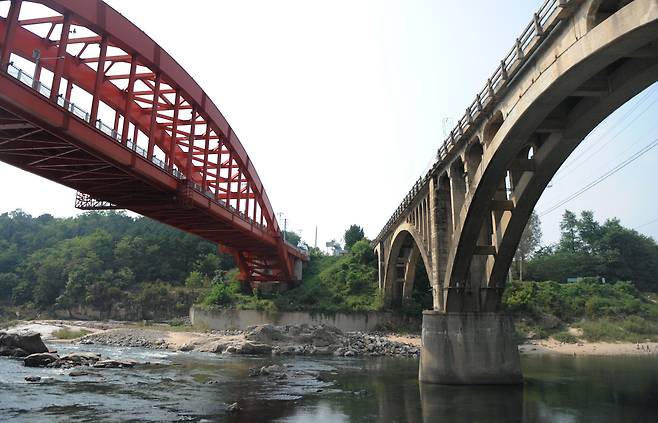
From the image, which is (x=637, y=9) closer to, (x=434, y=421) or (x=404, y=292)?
(x=434, y=421)

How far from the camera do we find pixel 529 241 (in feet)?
277

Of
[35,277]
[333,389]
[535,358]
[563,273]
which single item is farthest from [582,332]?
[35,277]

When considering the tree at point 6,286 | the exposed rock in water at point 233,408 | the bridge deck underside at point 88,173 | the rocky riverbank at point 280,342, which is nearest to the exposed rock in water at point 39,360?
the bridge deck underside at point 88,173

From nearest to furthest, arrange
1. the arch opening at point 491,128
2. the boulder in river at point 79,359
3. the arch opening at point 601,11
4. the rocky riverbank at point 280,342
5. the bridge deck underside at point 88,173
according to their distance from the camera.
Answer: the arch opening at point 601,11, the bridge deck underside at point 88,173, the arch opening at point 491,128, the boulder in river at point 79,359, the rocky riverbank at point 280,342

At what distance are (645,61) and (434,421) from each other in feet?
41.2

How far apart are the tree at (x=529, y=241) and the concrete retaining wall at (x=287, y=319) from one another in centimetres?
2915

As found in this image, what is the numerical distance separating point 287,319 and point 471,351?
35306 mm

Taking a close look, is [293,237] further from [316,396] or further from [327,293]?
[316,396]

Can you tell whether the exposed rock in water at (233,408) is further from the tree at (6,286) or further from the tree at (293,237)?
the tree at (293,237)

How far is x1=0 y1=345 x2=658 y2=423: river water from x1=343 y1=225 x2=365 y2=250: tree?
173 ft

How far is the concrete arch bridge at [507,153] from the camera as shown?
12.3 meters

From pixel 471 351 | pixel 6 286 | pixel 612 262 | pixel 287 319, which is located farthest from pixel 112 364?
pixel 612 262

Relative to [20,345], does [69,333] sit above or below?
below

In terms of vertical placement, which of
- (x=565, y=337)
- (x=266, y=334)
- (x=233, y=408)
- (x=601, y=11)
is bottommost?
(x=233, y=408)
